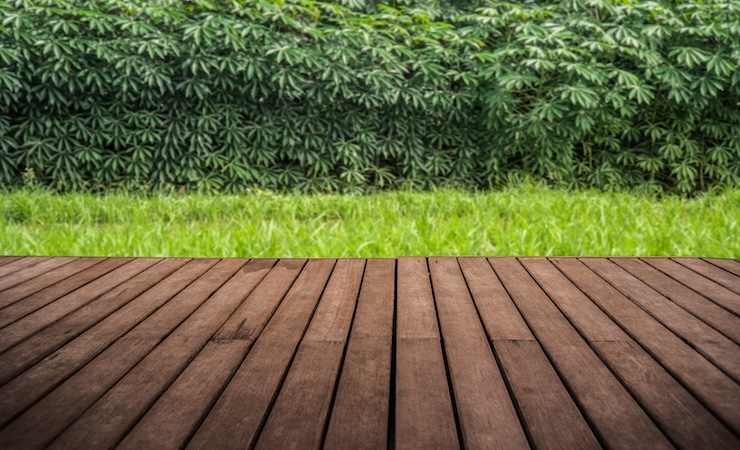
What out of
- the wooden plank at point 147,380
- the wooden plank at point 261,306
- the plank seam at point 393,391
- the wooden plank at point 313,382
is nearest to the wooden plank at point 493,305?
the plank seam at point 393,391

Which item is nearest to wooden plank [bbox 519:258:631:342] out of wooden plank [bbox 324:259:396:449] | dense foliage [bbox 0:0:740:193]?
wooden plank [bbox 324:259:396:449]

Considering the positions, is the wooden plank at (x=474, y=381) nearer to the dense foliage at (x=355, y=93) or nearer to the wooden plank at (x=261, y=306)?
the wooden plank at (x=261, y=306)

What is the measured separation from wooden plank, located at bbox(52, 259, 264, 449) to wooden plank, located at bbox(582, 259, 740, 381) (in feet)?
3.96

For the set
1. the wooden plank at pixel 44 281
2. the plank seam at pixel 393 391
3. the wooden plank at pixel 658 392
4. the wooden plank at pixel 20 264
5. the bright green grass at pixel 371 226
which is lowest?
the bright green grass at pixel 371 226

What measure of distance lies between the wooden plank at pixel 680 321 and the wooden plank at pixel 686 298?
1.0 inches

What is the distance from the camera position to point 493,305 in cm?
186

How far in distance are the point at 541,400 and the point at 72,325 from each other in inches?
48.5

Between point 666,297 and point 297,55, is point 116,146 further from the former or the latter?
point 666,297

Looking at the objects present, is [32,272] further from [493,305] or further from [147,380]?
[493,305]

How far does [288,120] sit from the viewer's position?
5.32 meters

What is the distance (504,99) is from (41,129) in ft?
12.4

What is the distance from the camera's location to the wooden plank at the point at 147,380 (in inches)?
41.6

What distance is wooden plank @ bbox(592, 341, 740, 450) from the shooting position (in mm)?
1049

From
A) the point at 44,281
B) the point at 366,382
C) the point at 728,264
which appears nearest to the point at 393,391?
the point at 366,382
